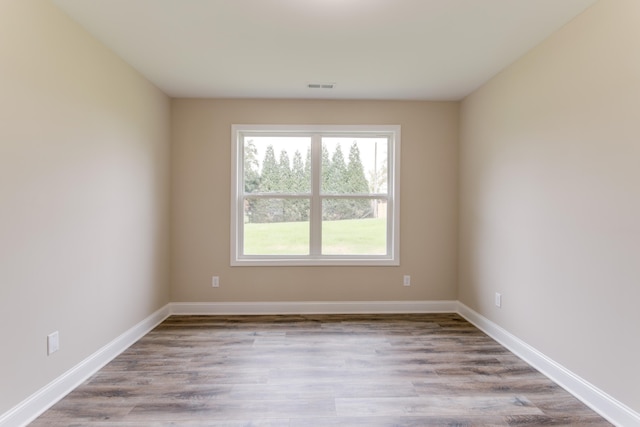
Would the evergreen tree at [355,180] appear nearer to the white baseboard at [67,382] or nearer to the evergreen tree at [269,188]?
the evergreen tree at [269,188]

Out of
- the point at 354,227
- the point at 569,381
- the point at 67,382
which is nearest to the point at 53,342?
the point at 67,382

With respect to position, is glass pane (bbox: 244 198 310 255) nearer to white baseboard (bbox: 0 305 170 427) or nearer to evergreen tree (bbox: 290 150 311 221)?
evergreen tree (bbox: 290 150 311 221)

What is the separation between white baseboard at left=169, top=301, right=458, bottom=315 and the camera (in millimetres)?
3893

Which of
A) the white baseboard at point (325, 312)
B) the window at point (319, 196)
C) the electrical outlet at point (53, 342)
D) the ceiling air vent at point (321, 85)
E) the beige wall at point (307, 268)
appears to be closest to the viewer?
the white baseboard at point (325, 312)

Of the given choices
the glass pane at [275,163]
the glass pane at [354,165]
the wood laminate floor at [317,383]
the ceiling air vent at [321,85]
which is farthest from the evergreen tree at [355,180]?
the wood laminate floor at [317,383]

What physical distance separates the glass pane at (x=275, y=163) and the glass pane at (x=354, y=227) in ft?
1.41

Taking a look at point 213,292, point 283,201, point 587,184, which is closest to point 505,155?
point 587,184

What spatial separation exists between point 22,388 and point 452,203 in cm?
400

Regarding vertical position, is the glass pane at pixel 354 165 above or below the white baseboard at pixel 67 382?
above

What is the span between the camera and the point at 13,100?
1.82 meters

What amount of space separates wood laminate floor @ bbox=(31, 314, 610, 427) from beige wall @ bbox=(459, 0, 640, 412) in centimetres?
38

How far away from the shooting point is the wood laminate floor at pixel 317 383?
200 cm

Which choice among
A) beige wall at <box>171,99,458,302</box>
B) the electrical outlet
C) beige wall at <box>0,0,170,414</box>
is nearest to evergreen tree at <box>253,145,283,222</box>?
beige wall at <box>171,99,458,302</box>

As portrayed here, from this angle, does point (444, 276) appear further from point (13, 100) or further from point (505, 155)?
point (13, 100)
